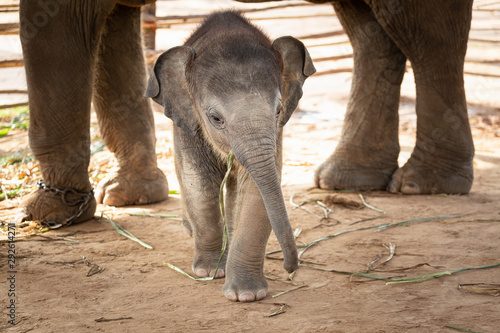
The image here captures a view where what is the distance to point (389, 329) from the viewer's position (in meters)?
2.38

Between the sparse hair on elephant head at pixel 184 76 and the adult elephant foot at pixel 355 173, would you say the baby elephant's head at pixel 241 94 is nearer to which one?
the sparse hair on elephant head at pixel 184 76

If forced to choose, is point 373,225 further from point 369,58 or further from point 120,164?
point 120,164

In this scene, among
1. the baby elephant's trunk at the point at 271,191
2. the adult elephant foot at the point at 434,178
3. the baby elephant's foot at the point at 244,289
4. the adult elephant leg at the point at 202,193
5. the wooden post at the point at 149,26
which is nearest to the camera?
the baby elephant's trunk at the point at 271,191

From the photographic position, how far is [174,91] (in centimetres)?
282

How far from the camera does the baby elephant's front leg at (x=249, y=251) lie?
9.02ft

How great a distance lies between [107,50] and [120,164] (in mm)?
728

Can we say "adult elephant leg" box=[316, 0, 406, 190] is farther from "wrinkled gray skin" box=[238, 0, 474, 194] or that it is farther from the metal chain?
the metal chain

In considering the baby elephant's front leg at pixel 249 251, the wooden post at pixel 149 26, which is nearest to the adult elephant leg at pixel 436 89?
the baby elephant's front leg at pixel 249 251

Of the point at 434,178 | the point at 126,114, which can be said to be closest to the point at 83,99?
the point at 126,114

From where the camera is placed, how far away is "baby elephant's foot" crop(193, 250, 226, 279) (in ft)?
10.0

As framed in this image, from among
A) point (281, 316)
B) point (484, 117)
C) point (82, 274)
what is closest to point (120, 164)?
point (82, 274)

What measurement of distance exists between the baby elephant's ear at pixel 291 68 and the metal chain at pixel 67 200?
1.52 metres

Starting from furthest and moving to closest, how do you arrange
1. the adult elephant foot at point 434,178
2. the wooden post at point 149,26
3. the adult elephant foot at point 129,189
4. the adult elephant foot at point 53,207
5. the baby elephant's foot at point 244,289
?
the wooden post at point 149,26 < the adult elephant foot at point 434,178 < the adult elephant foot at point 129,189 < the adult elephant foot at point 53,207 < the baby elephant's foot at point 244,289

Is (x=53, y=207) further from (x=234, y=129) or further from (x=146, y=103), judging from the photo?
(x=234, y=129)
